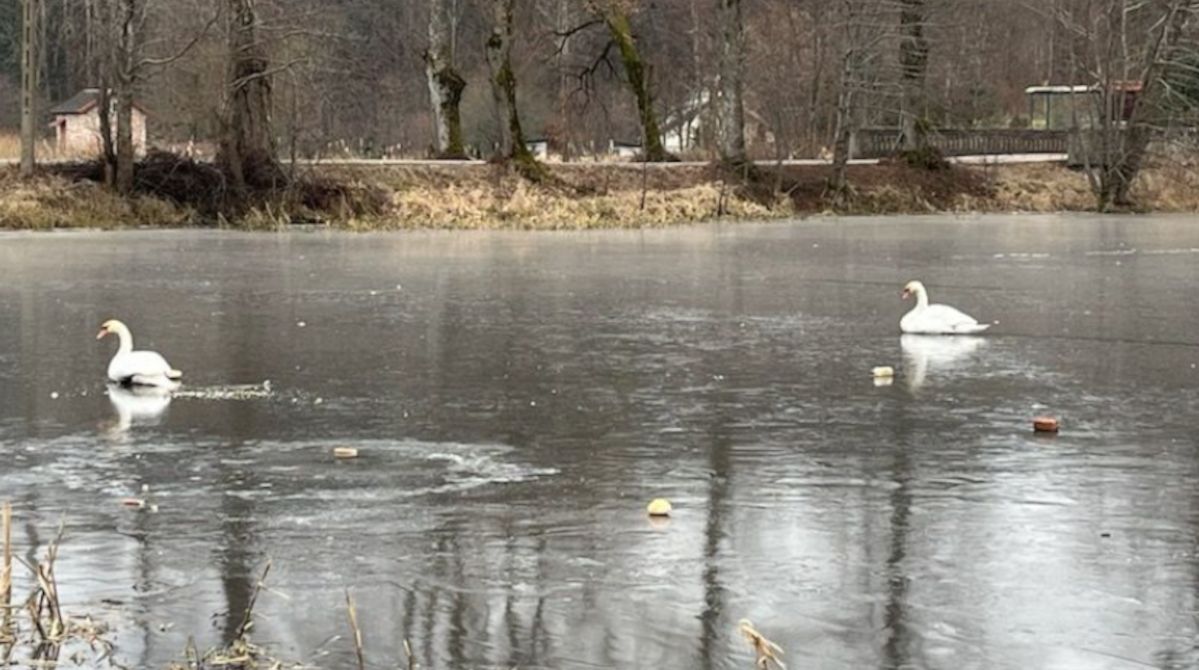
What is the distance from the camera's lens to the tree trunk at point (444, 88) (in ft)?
160

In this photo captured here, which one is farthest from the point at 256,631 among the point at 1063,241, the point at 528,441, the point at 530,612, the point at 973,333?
the point at 1063,241

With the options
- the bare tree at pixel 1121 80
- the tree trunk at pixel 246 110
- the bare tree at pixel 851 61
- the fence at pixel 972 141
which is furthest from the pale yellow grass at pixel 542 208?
the fence at pixel 972 141

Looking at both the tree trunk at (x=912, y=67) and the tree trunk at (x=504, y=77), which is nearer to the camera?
the tree trunk at (x=504, y=77)

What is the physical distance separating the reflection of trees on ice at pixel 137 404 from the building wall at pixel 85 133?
29.3 meters

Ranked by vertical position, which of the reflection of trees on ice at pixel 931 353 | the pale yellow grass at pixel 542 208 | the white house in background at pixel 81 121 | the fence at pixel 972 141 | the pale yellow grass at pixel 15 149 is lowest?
the reflection of trees on ice at pixel 931 353

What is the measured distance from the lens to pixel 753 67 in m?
63.7

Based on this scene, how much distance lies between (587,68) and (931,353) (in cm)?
4060

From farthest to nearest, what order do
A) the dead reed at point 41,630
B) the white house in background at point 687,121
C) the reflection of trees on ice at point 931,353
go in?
the white house in background at point 687,121, the reflection of trees on ice at point 931,353, the dead reed at point 41,630

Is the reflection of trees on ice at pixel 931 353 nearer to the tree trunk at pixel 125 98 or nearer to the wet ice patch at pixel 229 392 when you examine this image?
the wet ice patch at pixel 229 392

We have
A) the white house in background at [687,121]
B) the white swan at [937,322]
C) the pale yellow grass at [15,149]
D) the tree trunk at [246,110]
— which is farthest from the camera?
the white house in background at [687,121]

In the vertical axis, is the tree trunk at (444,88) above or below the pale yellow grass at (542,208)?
above

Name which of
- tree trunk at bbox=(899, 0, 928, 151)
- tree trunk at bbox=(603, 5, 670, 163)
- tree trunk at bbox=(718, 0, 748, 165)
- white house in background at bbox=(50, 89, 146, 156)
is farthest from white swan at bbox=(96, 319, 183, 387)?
tree trunk at bbox=(899, 0, 928, 151)

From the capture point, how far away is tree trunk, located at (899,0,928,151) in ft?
179

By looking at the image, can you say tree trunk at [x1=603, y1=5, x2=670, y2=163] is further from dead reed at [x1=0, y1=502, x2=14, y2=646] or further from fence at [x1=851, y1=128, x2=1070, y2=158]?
dead reed at [x1=0, y1=502, x2=14, y2=646]
